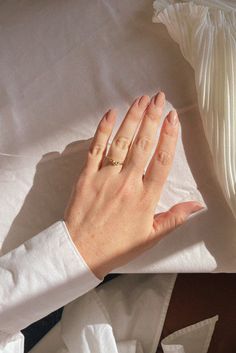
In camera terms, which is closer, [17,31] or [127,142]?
[127,142]

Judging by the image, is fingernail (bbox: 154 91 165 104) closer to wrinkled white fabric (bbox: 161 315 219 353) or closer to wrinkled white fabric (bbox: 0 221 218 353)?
wrinkled white fabric (bbox: 0 221 218 353)

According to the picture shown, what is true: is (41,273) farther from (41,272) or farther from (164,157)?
(164,157)

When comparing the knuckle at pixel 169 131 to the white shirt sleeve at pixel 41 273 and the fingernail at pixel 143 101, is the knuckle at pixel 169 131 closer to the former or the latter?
the fingernail at pixel 143 101

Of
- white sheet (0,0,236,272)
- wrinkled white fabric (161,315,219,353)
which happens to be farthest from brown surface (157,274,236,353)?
white sheet (0,0,236,272)

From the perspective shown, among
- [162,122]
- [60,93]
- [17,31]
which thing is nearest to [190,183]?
[162,122]

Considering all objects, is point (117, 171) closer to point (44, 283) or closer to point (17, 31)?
point (44, 283)

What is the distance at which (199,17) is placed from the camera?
697 millimetres

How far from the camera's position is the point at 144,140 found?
2.06 feet

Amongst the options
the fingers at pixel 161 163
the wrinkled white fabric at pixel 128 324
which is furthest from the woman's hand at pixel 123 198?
the wrinkled white fabric at pixel 128 324

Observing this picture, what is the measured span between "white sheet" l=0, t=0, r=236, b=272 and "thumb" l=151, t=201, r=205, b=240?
2 centimetres

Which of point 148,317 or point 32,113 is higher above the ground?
point 32,113

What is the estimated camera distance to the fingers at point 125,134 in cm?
63

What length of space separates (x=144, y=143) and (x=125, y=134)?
1.1 inches

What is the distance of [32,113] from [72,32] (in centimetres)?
15
